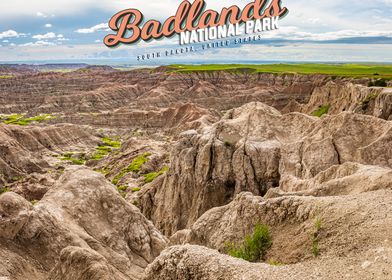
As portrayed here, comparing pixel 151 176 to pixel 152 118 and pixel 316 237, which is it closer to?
pixel 316 237

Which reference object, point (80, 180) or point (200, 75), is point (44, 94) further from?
point (80, 180)

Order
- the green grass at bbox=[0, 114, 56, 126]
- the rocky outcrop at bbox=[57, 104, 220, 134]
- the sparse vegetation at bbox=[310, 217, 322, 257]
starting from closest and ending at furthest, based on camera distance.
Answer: the sparse vegetation at bbox=[310, 217, 322, 257]
the rocky outcrop at bbox=[57, 104, 220, 134]
the green grass at bbox=[0, 114, 56, 126]

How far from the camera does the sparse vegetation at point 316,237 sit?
1320cm

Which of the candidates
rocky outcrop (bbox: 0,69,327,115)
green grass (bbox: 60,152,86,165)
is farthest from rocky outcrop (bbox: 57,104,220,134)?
green grass (bbox: 60,152,86,165)

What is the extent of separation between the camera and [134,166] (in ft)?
224

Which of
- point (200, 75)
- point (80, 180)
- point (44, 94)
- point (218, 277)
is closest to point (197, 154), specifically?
point (80, 180)

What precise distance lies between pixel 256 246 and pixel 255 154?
69.6ft

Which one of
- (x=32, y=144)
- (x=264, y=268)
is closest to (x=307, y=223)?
(x=264, y=268)

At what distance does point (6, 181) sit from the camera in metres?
74.4

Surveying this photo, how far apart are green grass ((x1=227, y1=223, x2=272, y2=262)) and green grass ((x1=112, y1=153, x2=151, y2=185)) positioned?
48.9 metres

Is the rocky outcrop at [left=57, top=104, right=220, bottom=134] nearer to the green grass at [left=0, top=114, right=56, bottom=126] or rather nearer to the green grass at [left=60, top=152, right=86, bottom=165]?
the green grass at [left=0, top=114, right=56, bottom=126]

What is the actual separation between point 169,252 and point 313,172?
Answer: 1992cm

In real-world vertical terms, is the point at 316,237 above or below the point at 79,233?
above

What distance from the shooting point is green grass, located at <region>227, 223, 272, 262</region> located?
49.3 ft
